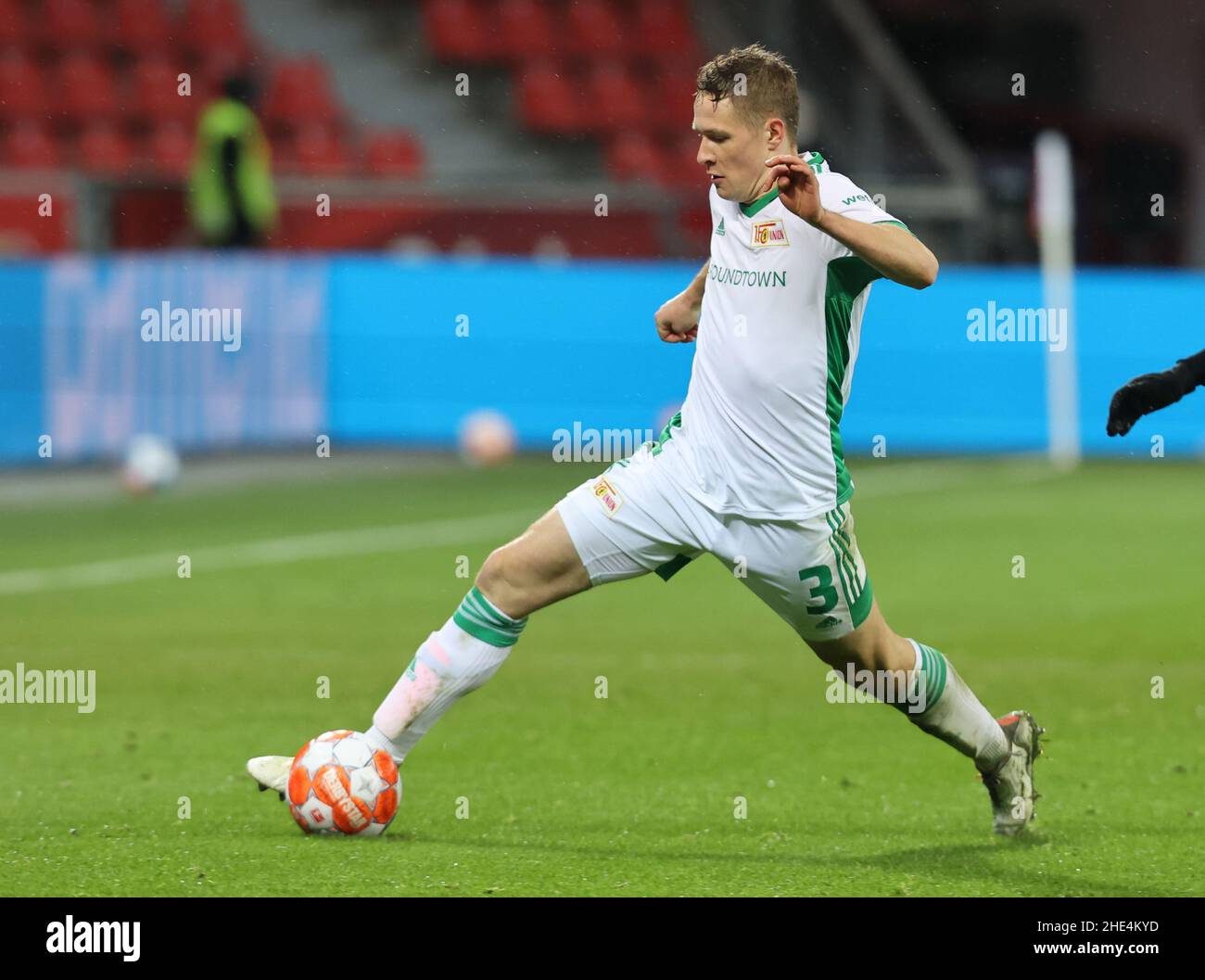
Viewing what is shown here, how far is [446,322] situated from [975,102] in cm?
1106

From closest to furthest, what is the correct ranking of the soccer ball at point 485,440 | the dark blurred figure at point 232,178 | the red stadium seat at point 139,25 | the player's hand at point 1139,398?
1. the player's hand at point 1139,398
2. the soccer ball at point 485,440
3. the dark blurred figure at point 232,178
4. the red stadium seat at point 139,25

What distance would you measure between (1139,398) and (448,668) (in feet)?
6.15

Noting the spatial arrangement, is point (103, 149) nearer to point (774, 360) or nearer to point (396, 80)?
point (396, 80)

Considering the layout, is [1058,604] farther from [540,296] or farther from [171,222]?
[171,222]

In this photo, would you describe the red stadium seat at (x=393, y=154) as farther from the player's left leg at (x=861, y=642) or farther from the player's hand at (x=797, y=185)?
the player's hand at (x=797, y=185)

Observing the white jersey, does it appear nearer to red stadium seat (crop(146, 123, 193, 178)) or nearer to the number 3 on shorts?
the number 3 on shorts

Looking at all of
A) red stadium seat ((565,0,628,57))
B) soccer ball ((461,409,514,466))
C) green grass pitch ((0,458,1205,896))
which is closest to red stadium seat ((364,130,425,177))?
red stadium seat ((565,0,628,57))

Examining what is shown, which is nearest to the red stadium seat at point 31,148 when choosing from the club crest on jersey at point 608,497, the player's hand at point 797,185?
the club crest on jersey at point 608,497

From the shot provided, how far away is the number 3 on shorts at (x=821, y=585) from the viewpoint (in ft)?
18.6

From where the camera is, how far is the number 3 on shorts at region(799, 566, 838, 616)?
5676 millimetres

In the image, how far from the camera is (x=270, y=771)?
233 inches

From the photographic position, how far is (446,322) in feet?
56.4

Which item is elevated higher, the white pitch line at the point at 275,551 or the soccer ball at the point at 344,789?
the white pitch line at the point at 275,551

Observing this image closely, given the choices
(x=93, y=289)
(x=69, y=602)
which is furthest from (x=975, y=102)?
(x=69, y=602)
